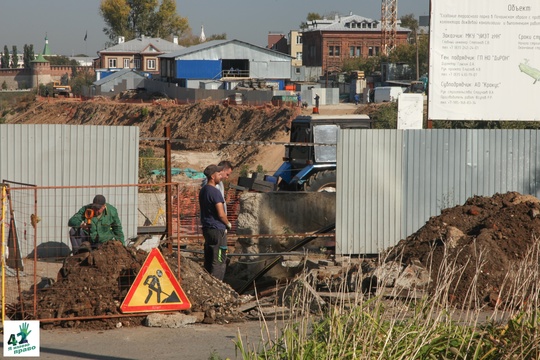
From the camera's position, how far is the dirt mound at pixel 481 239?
10133 millimetres

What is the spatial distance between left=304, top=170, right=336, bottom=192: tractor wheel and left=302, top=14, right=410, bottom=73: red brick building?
82.2 m

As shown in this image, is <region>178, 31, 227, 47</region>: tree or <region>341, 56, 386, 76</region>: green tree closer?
<region>341, 56, 386, 76</region>: green tree

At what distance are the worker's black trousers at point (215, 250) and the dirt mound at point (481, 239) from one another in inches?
87.9

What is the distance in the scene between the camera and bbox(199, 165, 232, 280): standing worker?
414 inches

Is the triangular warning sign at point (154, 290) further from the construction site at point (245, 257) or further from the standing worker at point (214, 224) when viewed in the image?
the standing worker at point (214, 224)

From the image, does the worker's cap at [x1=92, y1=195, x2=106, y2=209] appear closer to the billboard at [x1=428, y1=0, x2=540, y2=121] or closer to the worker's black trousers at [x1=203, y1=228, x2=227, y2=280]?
the worker's black trousers at [x1=203, y1=228, x2=227, y2=280]

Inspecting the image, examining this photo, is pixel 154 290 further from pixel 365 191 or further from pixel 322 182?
pixel 322 182

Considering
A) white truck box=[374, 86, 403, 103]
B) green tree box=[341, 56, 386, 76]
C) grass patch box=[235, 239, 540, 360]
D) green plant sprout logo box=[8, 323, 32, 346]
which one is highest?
green tree box=[341, 56, 386, 76]

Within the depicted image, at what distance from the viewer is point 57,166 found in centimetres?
1266

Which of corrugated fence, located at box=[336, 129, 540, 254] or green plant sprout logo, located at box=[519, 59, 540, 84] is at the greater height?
green plant sprout logo, located at box=[519, 59, 540, 84]

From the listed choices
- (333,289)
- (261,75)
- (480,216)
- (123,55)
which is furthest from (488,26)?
(123,55)

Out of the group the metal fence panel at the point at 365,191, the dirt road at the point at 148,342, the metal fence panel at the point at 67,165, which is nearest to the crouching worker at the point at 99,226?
the metal fence panel at the point at 67,165

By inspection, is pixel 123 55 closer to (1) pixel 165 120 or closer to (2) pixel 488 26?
(1) pixel 165 120

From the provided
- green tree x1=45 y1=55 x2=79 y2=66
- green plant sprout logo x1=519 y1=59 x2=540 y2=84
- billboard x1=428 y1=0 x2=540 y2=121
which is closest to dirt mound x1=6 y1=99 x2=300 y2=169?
billboard x1=428 y1=0 x2=540 y2=121
